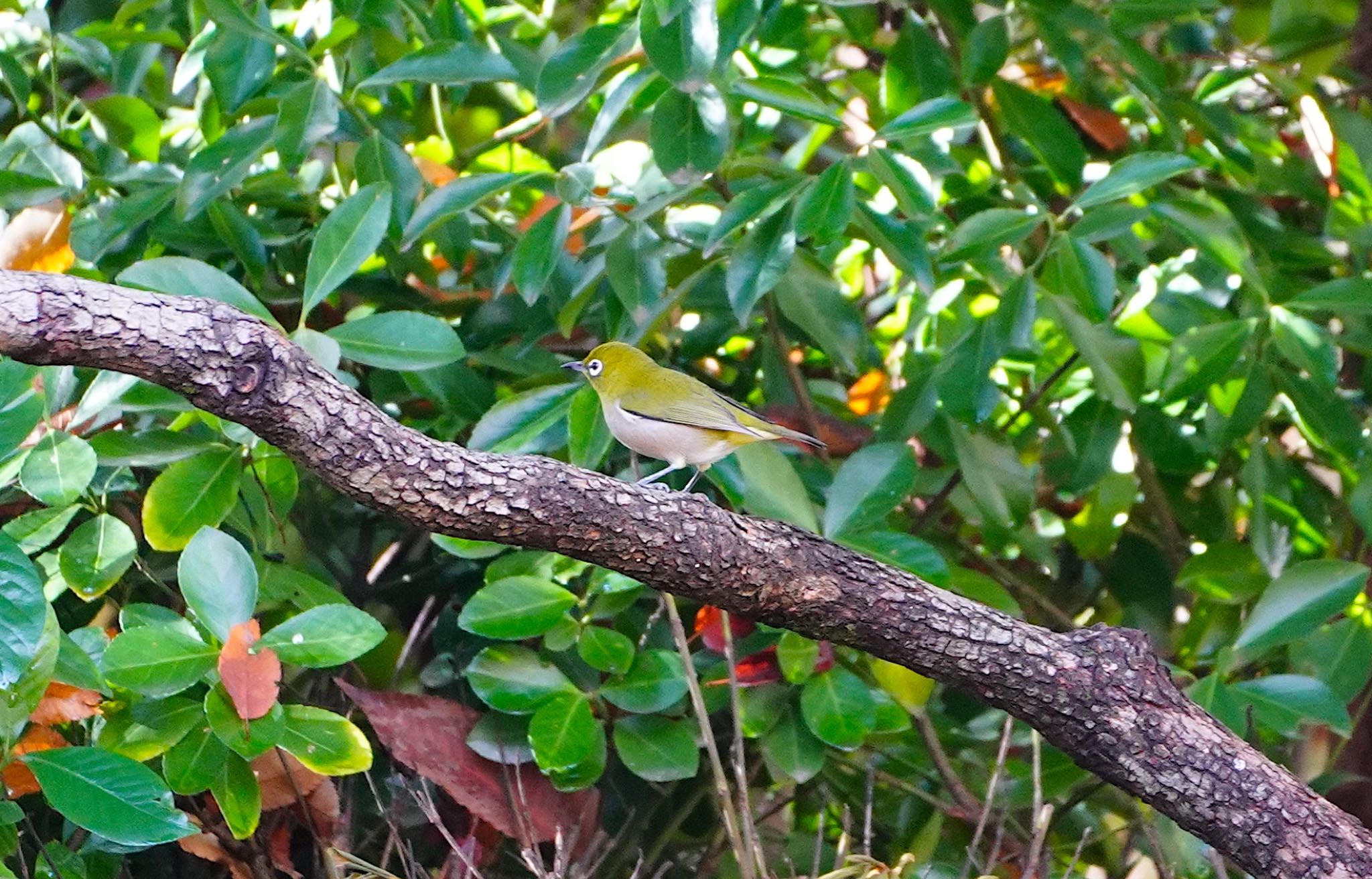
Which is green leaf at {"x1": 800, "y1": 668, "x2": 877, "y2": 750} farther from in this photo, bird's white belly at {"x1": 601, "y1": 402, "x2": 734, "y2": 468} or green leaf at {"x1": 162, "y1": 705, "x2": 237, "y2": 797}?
green leaf at {"x1": 162, "y1": 705, "x2": 237, "y2": 797}

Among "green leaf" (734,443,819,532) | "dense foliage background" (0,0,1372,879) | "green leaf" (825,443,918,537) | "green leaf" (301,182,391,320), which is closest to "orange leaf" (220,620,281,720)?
"dense foliage background" (0,0,1372,879)

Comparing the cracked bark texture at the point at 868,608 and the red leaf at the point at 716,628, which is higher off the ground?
the cracked bark texture at the point at 868,608

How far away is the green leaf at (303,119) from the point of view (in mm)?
2014

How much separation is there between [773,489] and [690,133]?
530mm

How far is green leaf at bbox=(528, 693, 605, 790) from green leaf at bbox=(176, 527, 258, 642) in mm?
475

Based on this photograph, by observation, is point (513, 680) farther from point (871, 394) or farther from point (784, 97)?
point (871, 394)

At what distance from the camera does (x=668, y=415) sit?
2.12m

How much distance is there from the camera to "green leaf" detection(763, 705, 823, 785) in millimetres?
2021

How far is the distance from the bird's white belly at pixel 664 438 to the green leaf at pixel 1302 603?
0.83 metres

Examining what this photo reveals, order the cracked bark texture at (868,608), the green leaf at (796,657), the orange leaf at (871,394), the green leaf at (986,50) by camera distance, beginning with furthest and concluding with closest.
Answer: the orange leaf at (871,394) → the green leaf at (986,50) → the green leaf at (796,657) → the cracked bark texture at (868,608)

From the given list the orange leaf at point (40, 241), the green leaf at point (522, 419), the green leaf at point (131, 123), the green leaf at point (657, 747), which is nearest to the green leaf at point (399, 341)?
the green leaf at point (522, 419)

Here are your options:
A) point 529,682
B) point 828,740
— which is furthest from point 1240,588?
point 529,682

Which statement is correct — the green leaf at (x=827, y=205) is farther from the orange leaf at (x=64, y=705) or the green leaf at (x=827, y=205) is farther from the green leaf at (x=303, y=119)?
the orange leaf at (x=64, y=705)

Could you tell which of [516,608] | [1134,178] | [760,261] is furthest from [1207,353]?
[516,608]
